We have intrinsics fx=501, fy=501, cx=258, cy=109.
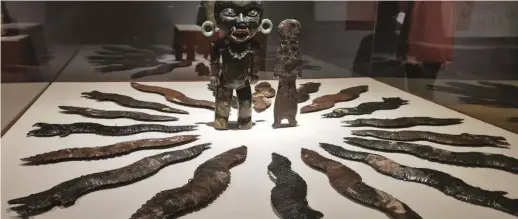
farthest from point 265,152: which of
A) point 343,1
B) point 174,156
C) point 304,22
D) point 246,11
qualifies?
point 343,1

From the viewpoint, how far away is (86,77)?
12.2 ft

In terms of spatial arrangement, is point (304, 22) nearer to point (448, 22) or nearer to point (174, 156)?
point (448, 22)

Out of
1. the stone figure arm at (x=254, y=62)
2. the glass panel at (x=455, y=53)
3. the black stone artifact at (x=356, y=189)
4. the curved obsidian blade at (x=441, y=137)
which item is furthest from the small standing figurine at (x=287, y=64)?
the glass panel at (x=455, y=53)

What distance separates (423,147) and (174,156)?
1088 mm

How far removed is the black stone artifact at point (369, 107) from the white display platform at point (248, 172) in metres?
0.07

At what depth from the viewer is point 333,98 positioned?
3.17 metres

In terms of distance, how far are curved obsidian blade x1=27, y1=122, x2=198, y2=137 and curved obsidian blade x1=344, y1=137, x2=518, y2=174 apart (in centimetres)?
90

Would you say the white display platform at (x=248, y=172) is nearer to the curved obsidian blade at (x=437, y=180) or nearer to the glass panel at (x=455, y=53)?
the curved obsidian blade at (x=437, y=180)

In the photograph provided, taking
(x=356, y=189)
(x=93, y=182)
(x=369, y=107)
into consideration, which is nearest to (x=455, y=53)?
(x=369, y=107)

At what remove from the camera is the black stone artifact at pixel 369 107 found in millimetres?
2812

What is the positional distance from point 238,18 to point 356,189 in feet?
3.27

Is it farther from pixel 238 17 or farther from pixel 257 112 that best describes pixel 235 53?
pixel 257 112

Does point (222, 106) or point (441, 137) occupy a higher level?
point (222, 106)

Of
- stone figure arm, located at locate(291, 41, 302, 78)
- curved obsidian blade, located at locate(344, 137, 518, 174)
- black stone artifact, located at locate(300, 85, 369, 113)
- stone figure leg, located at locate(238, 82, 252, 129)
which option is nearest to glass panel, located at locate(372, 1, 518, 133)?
black stone artifact, located at locate(300, 85, 369, 113)
